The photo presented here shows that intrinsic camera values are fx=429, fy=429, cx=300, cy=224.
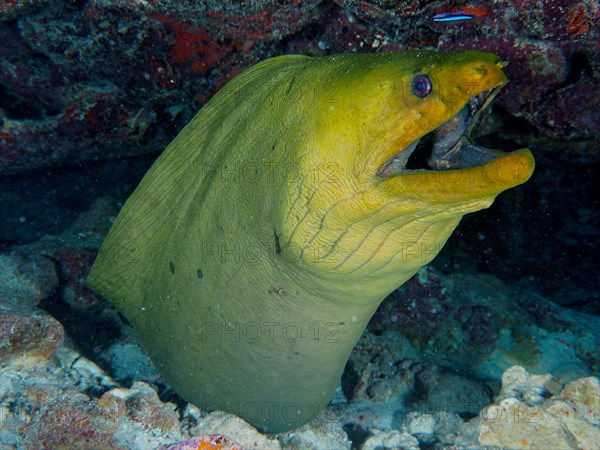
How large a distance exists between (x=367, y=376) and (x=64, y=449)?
8.88 feet

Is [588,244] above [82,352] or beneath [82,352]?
above

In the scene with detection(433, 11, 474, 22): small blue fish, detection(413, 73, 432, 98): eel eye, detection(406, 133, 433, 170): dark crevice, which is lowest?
detection(406, 133, 433, 170): dark crevice

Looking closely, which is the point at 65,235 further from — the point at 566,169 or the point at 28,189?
the point at 566,169

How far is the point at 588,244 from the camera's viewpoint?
5062 millimetres

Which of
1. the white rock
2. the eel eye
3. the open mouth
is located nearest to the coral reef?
the open mouth

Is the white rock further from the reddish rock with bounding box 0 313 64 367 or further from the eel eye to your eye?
the eel eye

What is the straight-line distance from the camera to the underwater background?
2232 millimetres

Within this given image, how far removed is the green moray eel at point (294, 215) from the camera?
1.58 meters

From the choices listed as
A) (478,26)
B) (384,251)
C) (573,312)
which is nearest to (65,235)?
(384,251)

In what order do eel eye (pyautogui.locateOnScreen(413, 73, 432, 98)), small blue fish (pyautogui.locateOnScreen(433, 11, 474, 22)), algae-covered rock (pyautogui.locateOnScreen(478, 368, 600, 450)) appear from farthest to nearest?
small blue fish (pyautogui.locateOnScreen(433, 11, 474, 22)), algae-covered rock (pyautogui.locateOnScreen(478, 368, 600, 450)), eel eye (pyautogui.locateOnScreen(413, 73, 432, 98))

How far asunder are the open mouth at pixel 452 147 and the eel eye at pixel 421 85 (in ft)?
0.69

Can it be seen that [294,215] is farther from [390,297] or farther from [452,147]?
[390,297]

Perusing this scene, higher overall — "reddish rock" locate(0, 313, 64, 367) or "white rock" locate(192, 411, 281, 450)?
"reddish rock" locate(0, 313, 64, 367)

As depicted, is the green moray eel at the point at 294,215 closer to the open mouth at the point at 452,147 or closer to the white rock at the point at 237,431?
the open mouth at the point at 452,147
